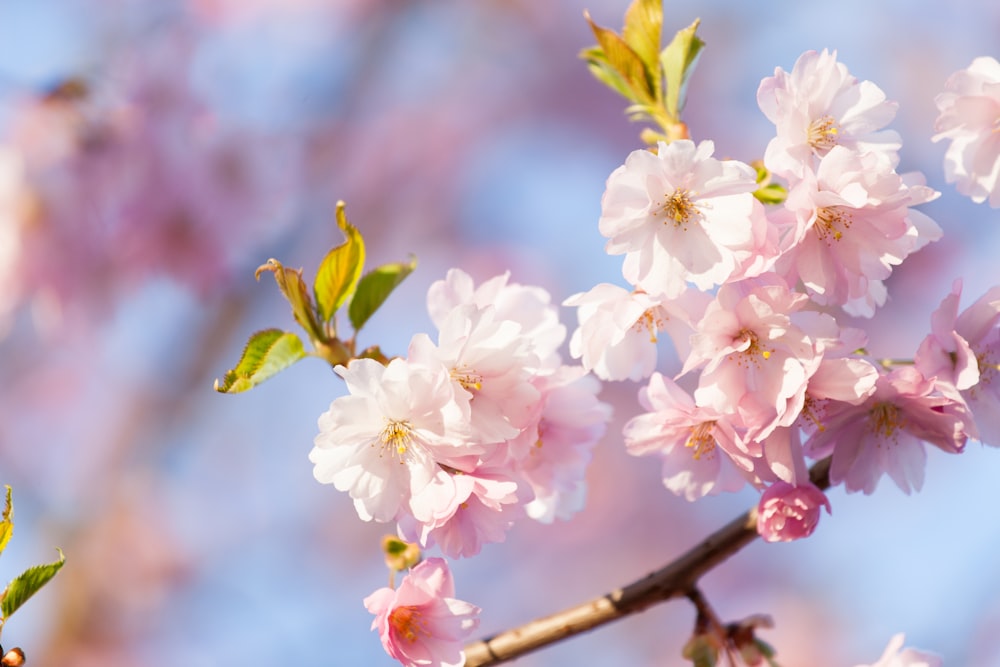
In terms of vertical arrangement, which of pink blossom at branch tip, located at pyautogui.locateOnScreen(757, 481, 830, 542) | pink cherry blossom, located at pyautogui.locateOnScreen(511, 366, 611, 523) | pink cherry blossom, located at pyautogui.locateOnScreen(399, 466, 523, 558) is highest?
pink cherry blossom, located at pyautogui.locateOnScreen(511, 366, 611, 523)

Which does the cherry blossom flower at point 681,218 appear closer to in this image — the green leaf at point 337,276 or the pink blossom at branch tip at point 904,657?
the green leaf at point 337,276

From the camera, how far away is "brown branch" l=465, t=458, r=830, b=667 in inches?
29.1

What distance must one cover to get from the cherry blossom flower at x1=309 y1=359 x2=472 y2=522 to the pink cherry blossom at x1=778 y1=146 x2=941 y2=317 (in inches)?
9.7

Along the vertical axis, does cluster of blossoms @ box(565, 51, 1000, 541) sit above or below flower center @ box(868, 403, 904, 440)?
above

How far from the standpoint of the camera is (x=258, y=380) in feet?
2.14

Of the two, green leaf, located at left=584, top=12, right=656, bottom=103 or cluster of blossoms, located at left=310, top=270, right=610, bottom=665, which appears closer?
cluster of blossoms, located at left=310, top=270, right=610, bottom=665

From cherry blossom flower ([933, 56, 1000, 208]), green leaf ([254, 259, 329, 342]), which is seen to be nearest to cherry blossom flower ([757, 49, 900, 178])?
cherry blossom flower ([933, 56, 1000, 208])

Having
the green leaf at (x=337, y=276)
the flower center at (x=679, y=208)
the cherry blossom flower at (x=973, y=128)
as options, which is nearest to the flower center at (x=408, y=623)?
the green leaf at (x=337, y=276)

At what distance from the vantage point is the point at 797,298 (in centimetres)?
63

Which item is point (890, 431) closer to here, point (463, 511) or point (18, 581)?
point (463, 511)

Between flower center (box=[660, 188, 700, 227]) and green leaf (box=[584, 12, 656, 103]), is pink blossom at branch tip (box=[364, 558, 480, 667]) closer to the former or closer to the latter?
flower center (box=[660, 188, 700, 227])

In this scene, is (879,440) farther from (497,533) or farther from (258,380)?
(258,380)

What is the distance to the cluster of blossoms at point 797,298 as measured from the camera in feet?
2.08

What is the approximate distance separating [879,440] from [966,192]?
0.81ft
